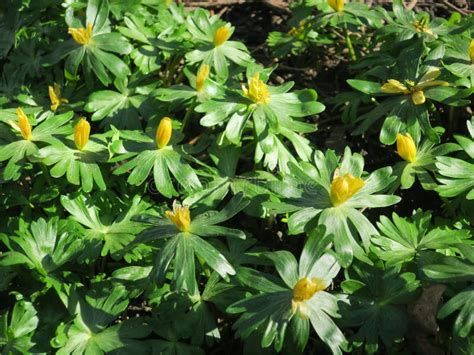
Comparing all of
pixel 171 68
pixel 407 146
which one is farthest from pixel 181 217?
pixel 171 68

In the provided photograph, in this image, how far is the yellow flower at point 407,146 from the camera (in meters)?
2.76

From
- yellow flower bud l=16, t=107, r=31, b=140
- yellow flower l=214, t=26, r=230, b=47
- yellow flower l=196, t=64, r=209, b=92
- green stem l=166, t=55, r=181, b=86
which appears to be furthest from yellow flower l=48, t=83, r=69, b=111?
yellow flower l=214, t=26, r=230, b=47

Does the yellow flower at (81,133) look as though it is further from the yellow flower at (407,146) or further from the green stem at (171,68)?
the yellow flower at (407,146)

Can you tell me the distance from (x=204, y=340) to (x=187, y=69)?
133cm

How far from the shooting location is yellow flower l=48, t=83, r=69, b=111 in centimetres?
328

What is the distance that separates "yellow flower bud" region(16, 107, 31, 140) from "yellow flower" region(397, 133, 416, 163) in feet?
4.94

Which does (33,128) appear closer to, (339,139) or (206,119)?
(206,119)

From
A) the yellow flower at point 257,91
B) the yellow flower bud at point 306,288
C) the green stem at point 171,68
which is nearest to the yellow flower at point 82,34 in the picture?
the green stem at point 171,68

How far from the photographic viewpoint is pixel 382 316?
7.73ft

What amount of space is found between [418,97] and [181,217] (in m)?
1.16

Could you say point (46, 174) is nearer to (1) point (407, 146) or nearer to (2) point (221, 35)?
(2) point (221, 35)

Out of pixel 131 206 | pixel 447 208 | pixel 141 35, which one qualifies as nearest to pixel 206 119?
pixel 131 206

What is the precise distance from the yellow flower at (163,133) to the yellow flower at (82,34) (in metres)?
0.65

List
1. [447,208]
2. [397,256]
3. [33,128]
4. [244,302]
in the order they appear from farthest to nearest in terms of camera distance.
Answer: [33,128] < [447,208] < [397,256] < [244,302]
